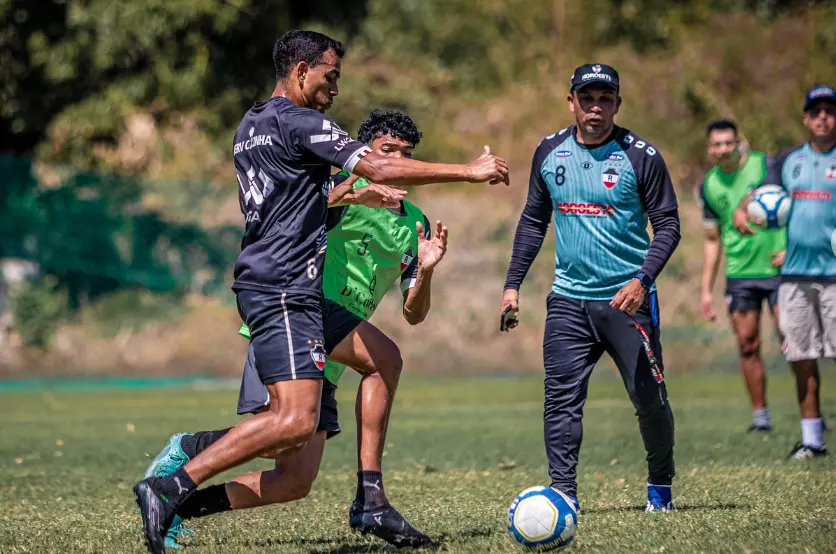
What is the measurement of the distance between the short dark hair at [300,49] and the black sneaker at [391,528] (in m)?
2.18

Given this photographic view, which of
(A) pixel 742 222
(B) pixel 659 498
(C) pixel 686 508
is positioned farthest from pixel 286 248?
(A) pixel 742 222

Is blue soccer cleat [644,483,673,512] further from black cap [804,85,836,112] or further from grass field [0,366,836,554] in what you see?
black cap [804,85,836,112]

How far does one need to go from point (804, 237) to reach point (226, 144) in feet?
57.6

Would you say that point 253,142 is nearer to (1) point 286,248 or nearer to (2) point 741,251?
(1) point 286,248

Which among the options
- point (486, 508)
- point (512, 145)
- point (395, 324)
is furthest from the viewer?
point (512, 145)

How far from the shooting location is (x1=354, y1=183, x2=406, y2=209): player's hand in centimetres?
595

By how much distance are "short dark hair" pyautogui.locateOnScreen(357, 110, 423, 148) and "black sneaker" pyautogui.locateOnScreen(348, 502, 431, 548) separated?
79.9 inches

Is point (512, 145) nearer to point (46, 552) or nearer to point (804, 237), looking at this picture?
point (804, 237)

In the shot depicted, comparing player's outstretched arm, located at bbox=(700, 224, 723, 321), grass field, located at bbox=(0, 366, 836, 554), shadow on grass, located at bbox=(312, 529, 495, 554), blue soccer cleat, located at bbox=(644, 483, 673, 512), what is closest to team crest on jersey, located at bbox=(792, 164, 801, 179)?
player's outstretched arm, located at bbox=(700, 224, 723, 321)

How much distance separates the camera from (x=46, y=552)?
20.6ft

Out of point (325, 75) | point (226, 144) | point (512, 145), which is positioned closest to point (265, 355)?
point (325, 75)

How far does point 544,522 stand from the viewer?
235 inches

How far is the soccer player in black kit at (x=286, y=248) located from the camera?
5.70 meters

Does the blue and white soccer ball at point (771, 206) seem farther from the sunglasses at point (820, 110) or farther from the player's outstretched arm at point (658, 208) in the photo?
the player's outstretched arm at point (658, 208)
